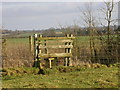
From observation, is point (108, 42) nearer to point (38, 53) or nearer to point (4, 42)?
point (38, 53)

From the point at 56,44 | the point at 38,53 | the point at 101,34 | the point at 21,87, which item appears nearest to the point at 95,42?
the point at 101,34

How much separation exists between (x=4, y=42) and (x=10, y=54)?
168cm

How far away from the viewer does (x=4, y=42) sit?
15719 millimetres

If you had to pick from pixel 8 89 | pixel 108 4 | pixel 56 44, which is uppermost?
pixel 108 4

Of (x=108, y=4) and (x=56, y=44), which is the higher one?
(x=108, y=4)

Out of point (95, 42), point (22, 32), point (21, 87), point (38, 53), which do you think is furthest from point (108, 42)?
point (21, 87)

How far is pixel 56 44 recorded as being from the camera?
1380 cm

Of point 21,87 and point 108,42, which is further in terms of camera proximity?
point 108,42

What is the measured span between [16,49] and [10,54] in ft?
2.70

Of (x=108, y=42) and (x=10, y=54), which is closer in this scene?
(x=10, y=54)

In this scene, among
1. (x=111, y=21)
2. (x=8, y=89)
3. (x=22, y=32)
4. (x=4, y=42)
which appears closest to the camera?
(x=8, y=89)

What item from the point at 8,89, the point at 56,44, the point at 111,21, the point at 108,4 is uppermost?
the point at 108,4

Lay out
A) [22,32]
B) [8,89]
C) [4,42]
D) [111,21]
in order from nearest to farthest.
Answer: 1. [8,89]
2. [4,42]
3. [111,21]
4. [22,32]

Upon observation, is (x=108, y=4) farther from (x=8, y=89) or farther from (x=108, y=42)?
(x=8, y=89)
